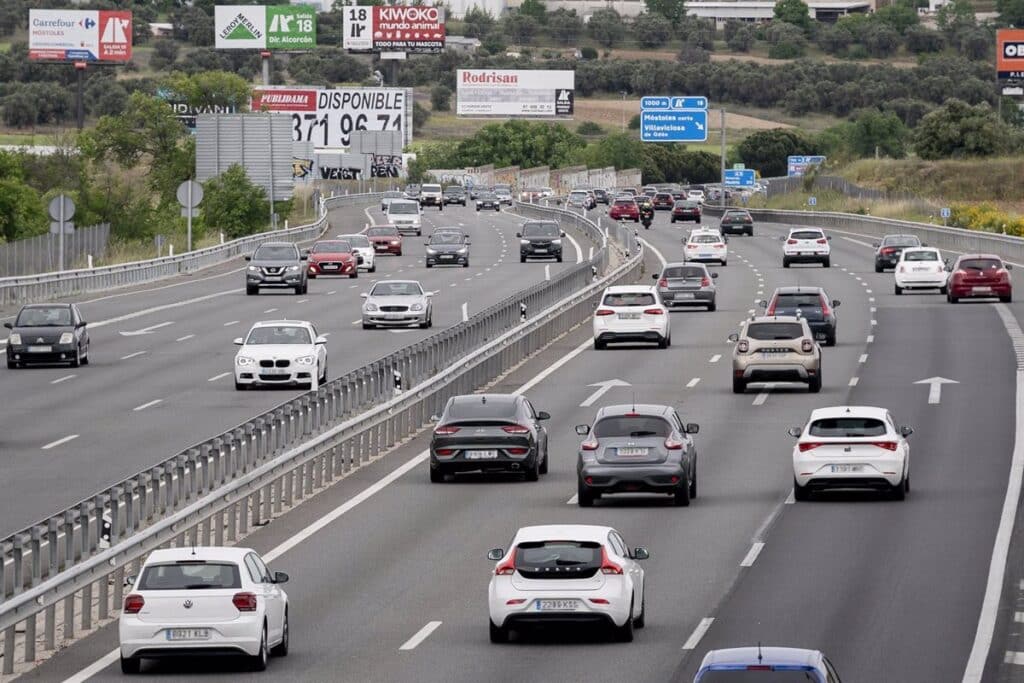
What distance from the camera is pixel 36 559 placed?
65.2ft

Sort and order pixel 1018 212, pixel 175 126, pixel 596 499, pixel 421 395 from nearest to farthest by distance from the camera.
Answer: pixel 596 499, pixel 421 395, pixel 1018 212, pixel 175 126

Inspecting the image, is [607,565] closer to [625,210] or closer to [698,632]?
[698,632]

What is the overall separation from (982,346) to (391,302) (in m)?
14.7

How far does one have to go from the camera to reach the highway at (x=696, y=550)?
19.6 meters

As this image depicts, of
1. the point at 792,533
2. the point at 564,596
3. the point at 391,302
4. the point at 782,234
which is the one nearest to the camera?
the point at 564,596

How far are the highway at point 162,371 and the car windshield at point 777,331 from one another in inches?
352

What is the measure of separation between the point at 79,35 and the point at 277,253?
120 meters

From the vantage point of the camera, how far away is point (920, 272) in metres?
69.8

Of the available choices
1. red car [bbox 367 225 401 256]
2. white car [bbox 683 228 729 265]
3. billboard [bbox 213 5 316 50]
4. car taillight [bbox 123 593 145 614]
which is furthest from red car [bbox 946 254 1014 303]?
billboard [bbox 213 5 316 50]

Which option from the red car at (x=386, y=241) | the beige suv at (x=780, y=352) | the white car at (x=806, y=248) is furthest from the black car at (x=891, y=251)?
the beige suv at (x=780, y=352)

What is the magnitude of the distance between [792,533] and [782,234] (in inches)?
3457

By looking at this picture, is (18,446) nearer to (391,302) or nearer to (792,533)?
(792,533)

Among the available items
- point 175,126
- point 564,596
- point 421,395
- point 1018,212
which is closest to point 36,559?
point 564,596

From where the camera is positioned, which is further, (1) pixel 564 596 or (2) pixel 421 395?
(2) pixel 421 395
